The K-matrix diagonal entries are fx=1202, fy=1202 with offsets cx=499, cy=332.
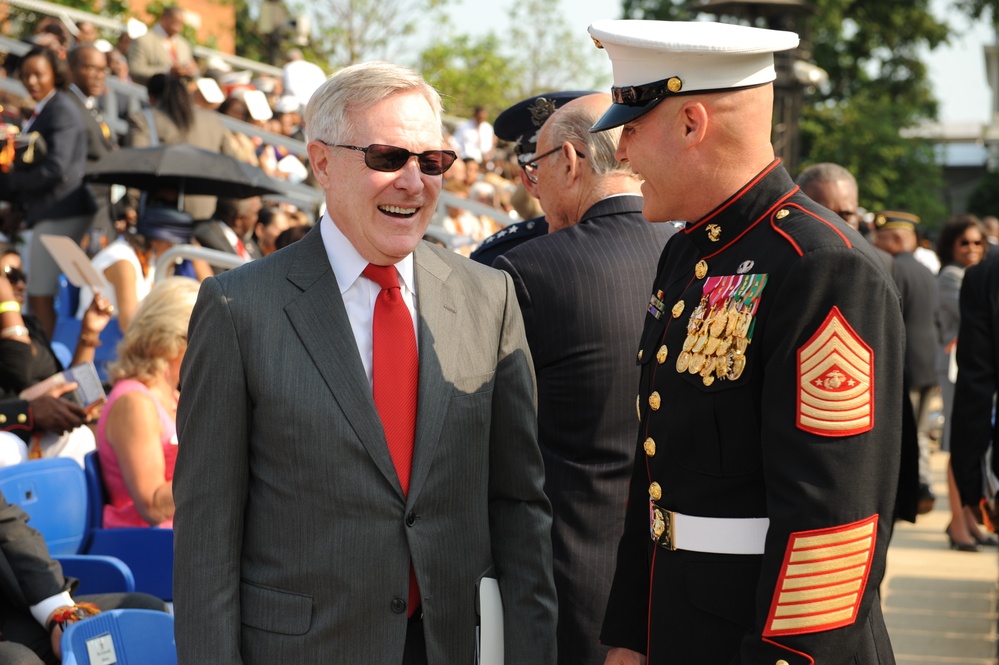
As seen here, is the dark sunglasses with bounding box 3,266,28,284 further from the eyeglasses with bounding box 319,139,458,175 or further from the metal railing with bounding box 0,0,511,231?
the eyeglasses with bounding box 319,139,458,175

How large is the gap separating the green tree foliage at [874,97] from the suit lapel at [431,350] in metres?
32.2

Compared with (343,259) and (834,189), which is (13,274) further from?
(343,259)

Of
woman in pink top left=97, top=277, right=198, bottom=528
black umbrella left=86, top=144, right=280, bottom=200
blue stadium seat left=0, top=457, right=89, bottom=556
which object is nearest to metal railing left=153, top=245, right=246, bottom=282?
black umbrella left=86, top=144, right=280, bottom=200

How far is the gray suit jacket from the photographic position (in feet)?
7.20

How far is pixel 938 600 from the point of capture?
680 cm

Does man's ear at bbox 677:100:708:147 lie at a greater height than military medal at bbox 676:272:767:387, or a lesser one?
greater

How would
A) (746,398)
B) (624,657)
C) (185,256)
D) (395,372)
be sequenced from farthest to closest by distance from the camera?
(185,256) → (624,657) → (395,372) → (746,398)

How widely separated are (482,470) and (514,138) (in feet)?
6.34

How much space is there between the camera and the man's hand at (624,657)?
2.44 meters

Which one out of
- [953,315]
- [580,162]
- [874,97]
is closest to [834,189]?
[580,162]

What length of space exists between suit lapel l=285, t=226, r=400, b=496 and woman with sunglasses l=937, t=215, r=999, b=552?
5.76 metres

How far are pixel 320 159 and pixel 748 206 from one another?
0.85 metres

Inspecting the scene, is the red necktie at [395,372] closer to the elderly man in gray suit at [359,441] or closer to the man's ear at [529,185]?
the elderly man in gray suit at [359,441]

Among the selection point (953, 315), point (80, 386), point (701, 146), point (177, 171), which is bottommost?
point (953, 315)
